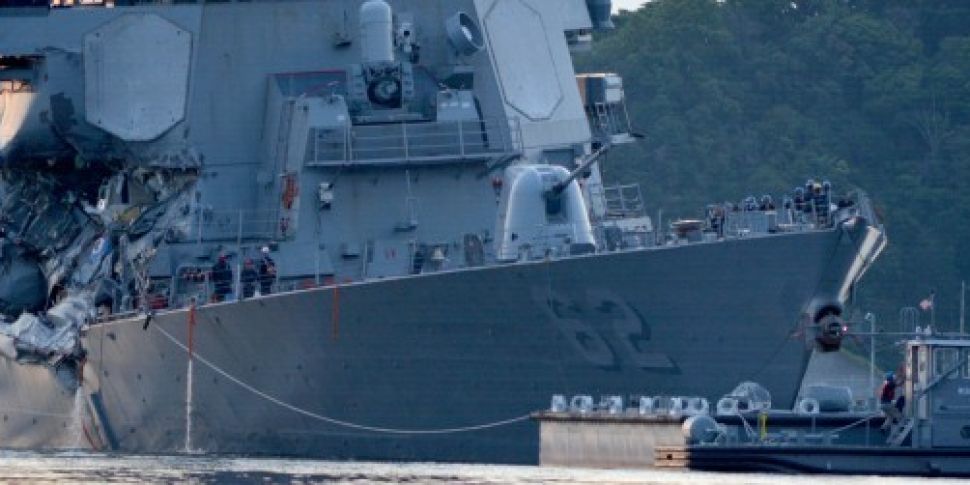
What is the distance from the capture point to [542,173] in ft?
198

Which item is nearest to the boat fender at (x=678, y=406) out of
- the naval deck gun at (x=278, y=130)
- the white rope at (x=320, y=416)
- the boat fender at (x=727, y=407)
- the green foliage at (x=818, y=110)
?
the boat fender at (x=727, y=407)

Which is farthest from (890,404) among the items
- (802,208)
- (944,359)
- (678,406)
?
(802,208)

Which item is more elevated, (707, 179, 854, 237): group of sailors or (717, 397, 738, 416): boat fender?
(707, 179, 854, 237): group of sailors

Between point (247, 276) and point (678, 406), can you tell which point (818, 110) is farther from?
point (678, 406)

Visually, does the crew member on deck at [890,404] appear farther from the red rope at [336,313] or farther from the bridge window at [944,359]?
the red rope at [336,313]

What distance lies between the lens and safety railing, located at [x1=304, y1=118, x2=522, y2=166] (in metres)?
63.7

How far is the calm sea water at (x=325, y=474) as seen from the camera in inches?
2060

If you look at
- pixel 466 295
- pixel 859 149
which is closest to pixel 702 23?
pixel 859 149

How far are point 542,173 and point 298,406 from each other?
15.9 ft

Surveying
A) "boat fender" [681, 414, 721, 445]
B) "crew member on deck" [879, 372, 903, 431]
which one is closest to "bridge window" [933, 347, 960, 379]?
"crew member on deck" [879, 372, 903, 431]

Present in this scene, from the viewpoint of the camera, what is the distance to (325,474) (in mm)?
55281

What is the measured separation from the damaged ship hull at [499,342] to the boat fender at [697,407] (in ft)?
7.73

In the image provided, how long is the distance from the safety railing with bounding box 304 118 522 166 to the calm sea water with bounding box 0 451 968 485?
16.6 ft

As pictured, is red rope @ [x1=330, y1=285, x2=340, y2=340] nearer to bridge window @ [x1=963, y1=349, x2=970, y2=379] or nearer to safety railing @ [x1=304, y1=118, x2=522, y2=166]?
safety railing @ [x1=304, y1=118, x2=522, y2=166]
